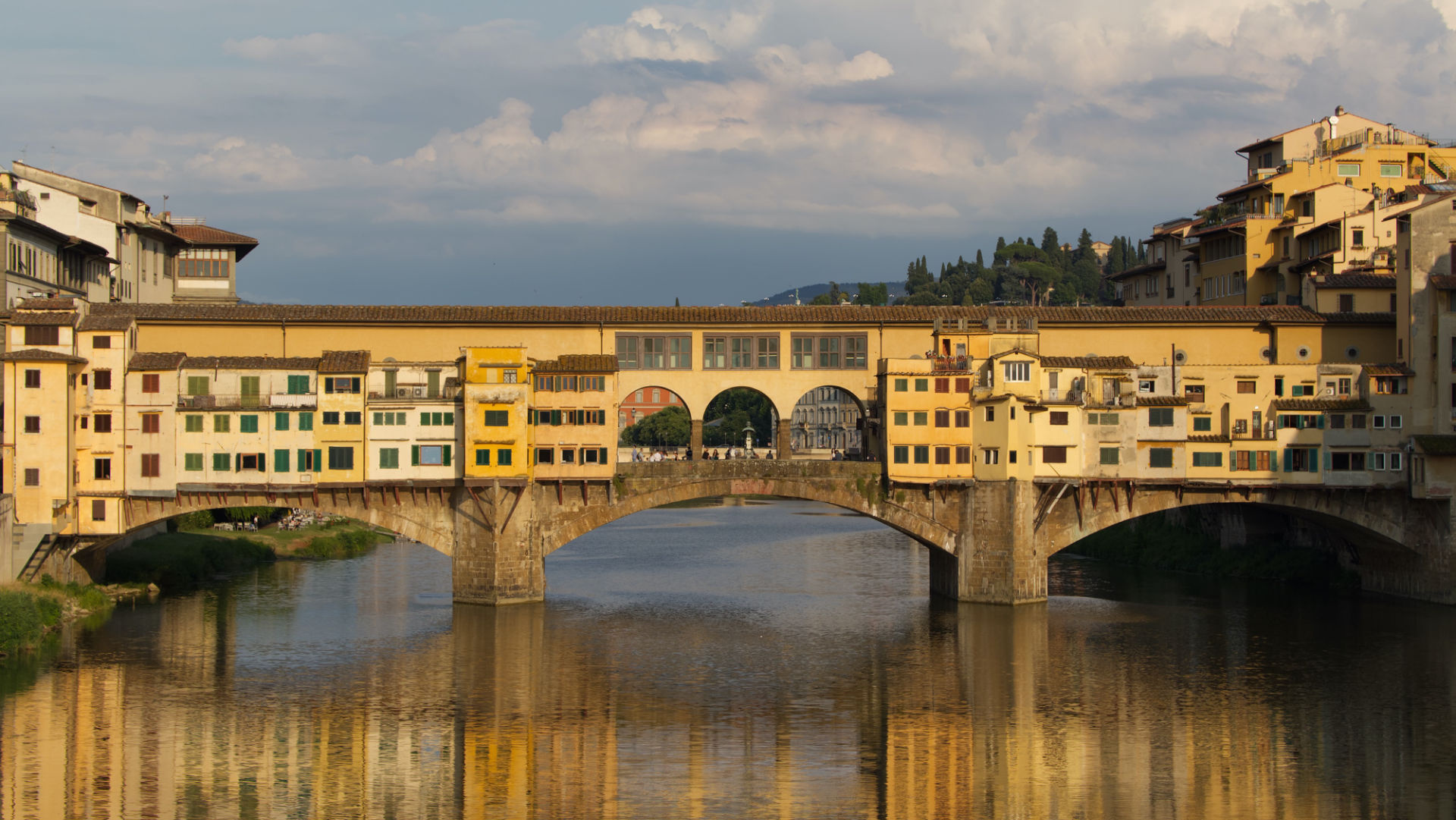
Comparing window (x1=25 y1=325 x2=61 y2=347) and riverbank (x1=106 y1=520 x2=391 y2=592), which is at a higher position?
window (x1=25 y1=325 x2=61 y2=347)

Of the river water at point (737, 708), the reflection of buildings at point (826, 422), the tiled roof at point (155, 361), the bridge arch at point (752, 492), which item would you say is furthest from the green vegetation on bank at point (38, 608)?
the reflection of buildings at point (826, 422)

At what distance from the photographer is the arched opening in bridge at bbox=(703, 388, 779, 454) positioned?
16688 centimetres

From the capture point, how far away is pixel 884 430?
2418 inches

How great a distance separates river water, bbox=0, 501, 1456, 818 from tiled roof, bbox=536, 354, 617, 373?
9741 millimetres

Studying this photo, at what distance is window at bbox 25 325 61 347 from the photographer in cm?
5641

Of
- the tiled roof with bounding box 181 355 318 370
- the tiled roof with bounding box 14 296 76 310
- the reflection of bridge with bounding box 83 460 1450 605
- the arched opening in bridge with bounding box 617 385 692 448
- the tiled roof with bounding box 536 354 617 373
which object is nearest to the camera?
the tiled roof with bounding box 14 296 76 310

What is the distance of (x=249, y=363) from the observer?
5916cm

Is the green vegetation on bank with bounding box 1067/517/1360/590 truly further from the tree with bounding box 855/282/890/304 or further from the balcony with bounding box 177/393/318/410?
the tree with bounding box 855/282/890/304

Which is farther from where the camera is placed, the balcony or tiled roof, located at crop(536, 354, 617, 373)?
tiled roof, located at crop(536, 354, 617, 373)

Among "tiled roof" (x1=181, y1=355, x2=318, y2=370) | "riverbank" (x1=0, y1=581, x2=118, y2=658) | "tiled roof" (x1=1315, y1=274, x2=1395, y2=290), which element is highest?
"tiled roof" (x1=1315, y1=274, x2=1395, y2=290)

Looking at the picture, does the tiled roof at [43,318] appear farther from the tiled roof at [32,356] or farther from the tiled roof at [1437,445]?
the tiled roof at [1437,445]

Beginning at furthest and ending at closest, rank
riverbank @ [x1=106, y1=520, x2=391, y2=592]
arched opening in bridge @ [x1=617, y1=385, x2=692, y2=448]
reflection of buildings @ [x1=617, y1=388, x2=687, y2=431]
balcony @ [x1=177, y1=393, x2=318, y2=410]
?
reflection of buildings @ [x1=617, y1=388, x2=687, y2=431]
arched opening in bridge @ [x1=617, y1=385, x2=692, y2=448]
riverbank @ [x1=106, y1=520, x2=391, y2=592]
balcony @ [x1=177, y1=393, x2=318, y2=410]

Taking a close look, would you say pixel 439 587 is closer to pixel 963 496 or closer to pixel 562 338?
pixel 562 338

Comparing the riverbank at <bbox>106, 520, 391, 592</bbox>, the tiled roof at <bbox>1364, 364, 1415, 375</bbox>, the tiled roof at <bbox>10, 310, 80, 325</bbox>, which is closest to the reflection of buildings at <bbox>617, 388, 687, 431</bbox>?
the riverbank at <bbox>106, 520, 391, 592</bbox>
